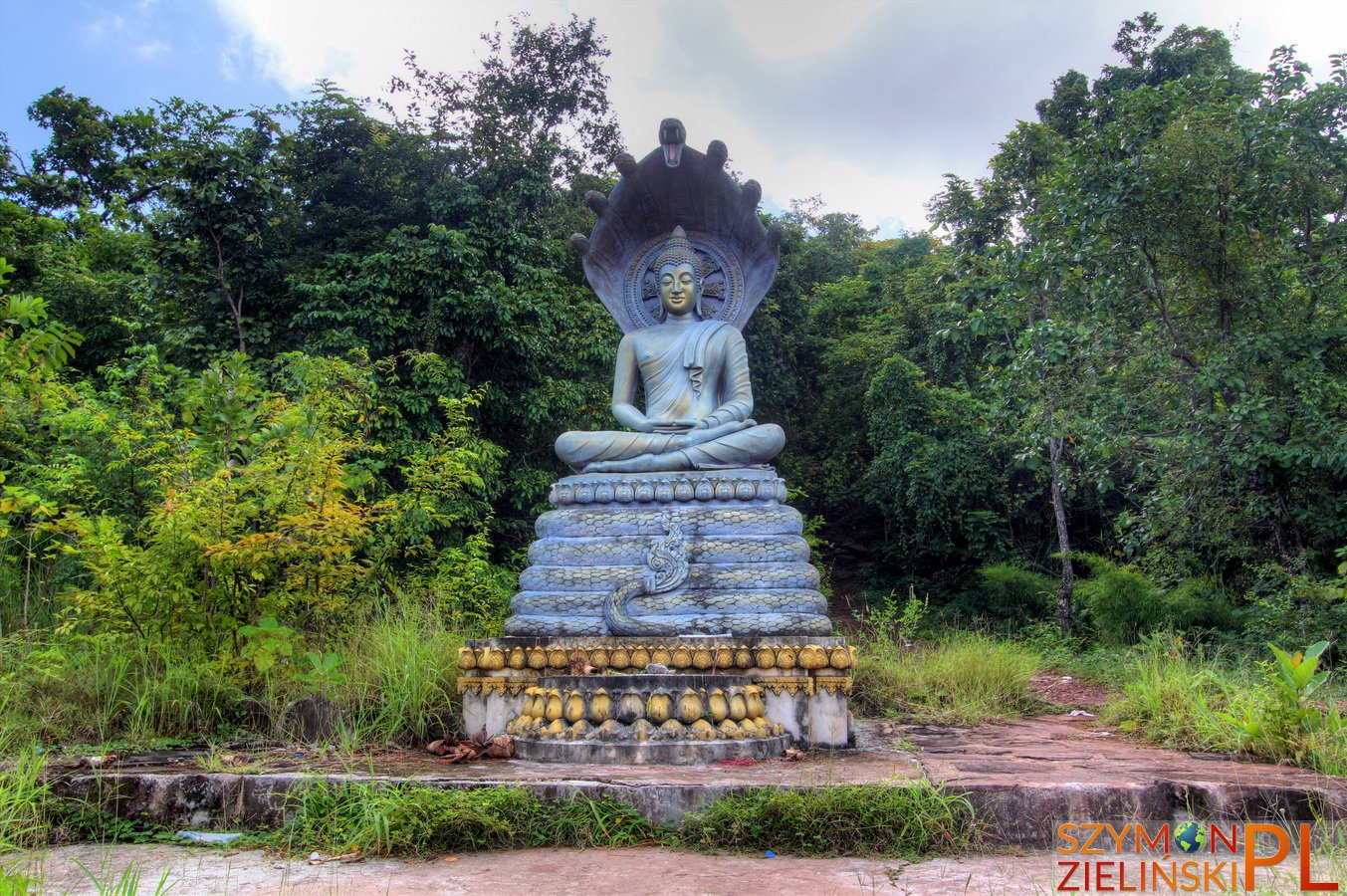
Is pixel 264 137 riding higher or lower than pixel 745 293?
higher

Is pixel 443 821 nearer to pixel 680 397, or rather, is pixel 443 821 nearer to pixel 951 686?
pixel 951 686

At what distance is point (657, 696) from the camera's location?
190 inches

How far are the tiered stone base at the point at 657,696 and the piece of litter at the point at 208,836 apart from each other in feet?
4.68

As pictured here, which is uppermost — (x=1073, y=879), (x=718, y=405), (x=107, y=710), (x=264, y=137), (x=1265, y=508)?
(x=264, y=137)

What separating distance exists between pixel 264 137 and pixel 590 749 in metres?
11.6

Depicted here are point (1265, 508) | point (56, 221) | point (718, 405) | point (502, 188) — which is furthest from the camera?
point (56, 221)

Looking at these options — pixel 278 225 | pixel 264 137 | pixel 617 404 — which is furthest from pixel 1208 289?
pixel 264 137

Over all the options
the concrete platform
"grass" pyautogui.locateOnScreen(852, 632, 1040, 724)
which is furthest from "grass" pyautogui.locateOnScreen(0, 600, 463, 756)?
"grass" pyautogui.locateOnScreen(852, 632, 1040, 724)

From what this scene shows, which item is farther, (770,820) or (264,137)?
(264,137)

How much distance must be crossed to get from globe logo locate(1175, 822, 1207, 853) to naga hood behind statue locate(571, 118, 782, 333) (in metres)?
5.15

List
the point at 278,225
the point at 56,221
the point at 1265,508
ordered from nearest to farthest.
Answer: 1. the point at 1265,508
2. the point at 278,225
3. the point at 56,221

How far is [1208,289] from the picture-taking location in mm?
9023

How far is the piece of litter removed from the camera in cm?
366

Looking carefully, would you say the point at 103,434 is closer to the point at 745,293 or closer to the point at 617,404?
the point at 617,404
